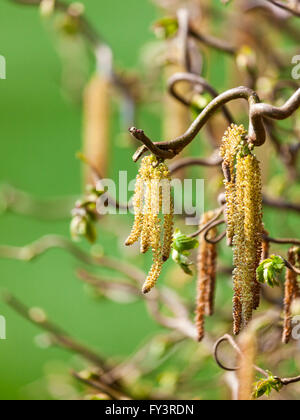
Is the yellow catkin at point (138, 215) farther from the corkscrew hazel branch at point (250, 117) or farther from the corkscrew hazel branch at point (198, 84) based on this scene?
the corkscrew hazel branch at point (198, 84)

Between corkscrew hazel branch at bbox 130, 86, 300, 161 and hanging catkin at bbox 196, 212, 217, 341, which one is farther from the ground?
corkscrew hazel branch at bbox 130, 86, 300, 161

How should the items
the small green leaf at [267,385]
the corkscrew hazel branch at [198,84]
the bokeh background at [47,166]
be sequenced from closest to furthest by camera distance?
the small green leaf at [267,385] → the corkscrew hazel branch at [198,84] → the bokeh background at [47,166]

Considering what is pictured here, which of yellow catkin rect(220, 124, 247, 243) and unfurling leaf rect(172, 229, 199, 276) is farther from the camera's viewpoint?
unfurling leaf rect(172, 229, 199, 276)

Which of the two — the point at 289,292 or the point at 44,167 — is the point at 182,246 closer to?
the point at 289,292

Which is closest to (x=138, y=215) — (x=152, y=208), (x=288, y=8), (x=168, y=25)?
(x=152, y=208)

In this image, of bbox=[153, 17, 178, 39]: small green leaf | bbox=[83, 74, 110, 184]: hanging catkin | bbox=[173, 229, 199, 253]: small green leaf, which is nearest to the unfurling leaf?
bbox=[173, 229, 199, 253]: small green leaf

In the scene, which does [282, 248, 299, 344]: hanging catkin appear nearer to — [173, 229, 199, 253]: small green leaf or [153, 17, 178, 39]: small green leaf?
[173, 229, 199, 253]: small green leaf

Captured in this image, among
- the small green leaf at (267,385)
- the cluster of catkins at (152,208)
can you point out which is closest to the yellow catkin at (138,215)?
the cluster of catkins at (152,208)
